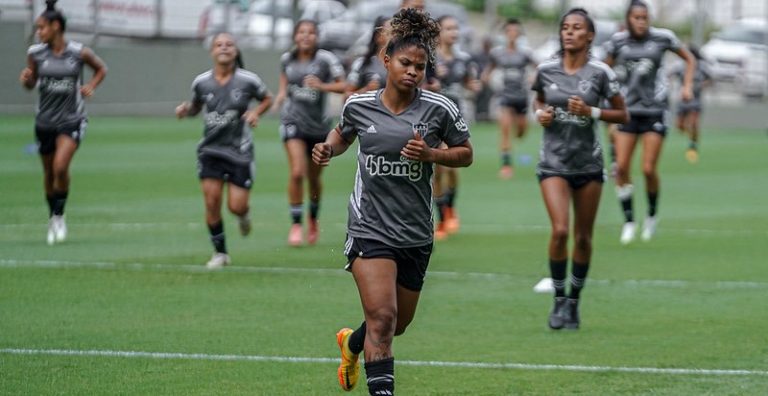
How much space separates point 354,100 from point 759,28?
39.8 m

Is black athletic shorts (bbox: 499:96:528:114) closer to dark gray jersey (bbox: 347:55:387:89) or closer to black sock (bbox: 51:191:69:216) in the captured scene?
dark gray jersey (bbox: 347:55:387:89)

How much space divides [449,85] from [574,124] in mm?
6502

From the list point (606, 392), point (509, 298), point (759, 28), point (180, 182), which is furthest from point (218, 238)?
point (759, 28)

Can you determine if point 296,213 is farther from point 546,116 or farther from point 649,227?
point 546,116

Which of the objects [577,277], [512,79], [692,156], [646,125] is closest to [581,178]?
[577,277]

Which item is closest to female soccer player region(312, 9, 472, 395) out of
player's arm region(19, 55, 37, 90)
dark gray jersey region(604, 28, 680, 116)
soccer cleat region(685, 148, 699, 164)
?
player's arm region(19, 55, 37, 90)

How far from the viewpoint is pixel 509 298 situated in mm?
12562

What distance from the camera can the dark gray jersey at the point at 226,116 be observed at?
14180mm

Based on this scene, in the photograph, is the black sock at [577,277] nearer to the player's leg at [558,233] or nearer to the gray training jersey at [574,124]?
the player's leg at [558,233]

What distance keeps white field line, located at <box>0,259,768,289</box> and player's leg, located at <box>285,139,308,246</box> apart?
183 centimetres

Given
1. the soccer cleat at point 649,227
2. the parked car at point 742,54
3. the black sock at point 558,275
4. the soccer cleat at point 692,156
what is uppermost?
the black sock at point 558,275

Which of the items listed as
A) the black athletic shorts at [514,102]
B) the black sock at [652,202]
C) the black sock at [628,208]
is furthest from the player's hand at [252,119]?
the black athletic shorts at [514,102]

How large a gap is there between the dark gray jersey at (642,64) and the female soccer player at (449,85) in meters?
1.92

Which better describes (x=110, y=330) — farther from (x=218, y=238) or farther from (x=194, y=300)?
(x=218, y=238)
